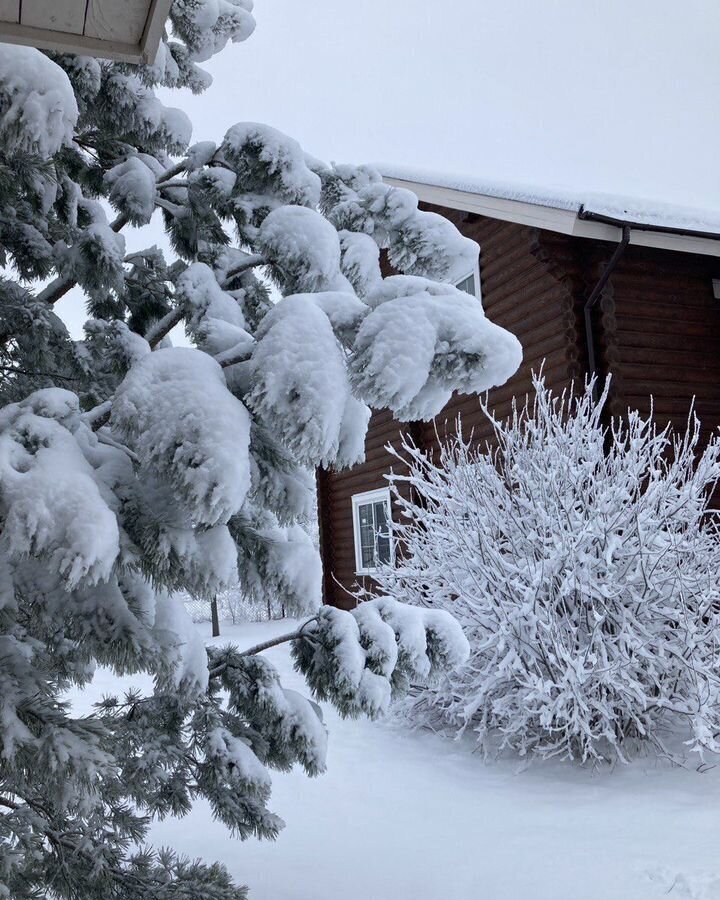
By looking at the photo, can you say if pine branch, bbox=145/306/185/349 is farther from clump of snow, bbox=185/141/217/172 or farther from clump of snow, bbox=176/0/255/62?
clump of snow, bbox=176/0/255/62

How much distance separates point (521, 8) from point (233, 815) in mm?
215839

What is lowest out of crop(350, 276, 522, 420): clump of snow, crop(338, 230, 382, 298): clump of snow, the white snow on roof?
crop(350, 276, 522, 420): clump of snow

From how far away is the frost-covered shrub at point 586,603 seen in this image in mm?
5391

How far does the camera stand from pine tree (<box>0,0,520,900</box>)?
60.7 inches

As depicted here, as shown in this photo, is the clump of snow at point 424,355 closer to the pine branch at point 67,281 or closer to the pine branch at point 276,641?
the pine branch at point 276,641

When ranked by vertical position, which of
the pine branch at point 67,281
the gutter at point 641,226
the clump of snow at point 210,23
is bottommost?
the pine branch at point 67,281

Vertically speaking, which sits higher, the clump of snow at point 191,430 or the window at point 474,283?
the window at point 474,283

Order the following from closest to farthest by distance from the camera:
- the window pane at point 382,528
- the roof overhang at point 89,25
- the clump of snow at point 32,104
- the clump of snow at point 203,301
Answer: the clump of snow at point 32,104
the roof overhang at point 89,25
the clump of snow at point 203,301
the window pane at point 382,528

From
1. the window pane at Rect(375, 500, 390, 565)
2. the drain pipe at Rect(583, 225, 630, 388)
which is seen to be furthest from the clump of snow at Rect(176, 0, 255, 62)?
the window pane at Rect(375, 500, 390, 565)

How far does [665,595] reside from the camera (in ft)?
18.2

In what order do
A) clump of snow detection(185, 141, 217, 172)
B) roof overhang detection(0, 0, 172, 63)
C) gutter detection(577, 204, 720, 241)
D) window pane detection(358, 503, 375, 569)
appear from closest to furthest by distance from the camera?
roof overhang detection(0, 0, 172, 63), clump of snow detection(185, 141, 217, 172), gutter detection(577, 204, 720, 241), window pane detection(358, 503, 375, 569)

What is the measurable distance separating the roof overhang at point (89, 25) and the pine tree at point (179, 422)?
12cm

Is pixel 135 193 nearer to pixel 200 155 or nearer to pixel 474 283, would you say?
pixel 200 155

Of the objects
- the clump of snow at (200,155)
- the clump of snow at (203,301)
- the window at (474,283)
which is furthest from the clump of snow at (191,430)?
the window at (474,283)
